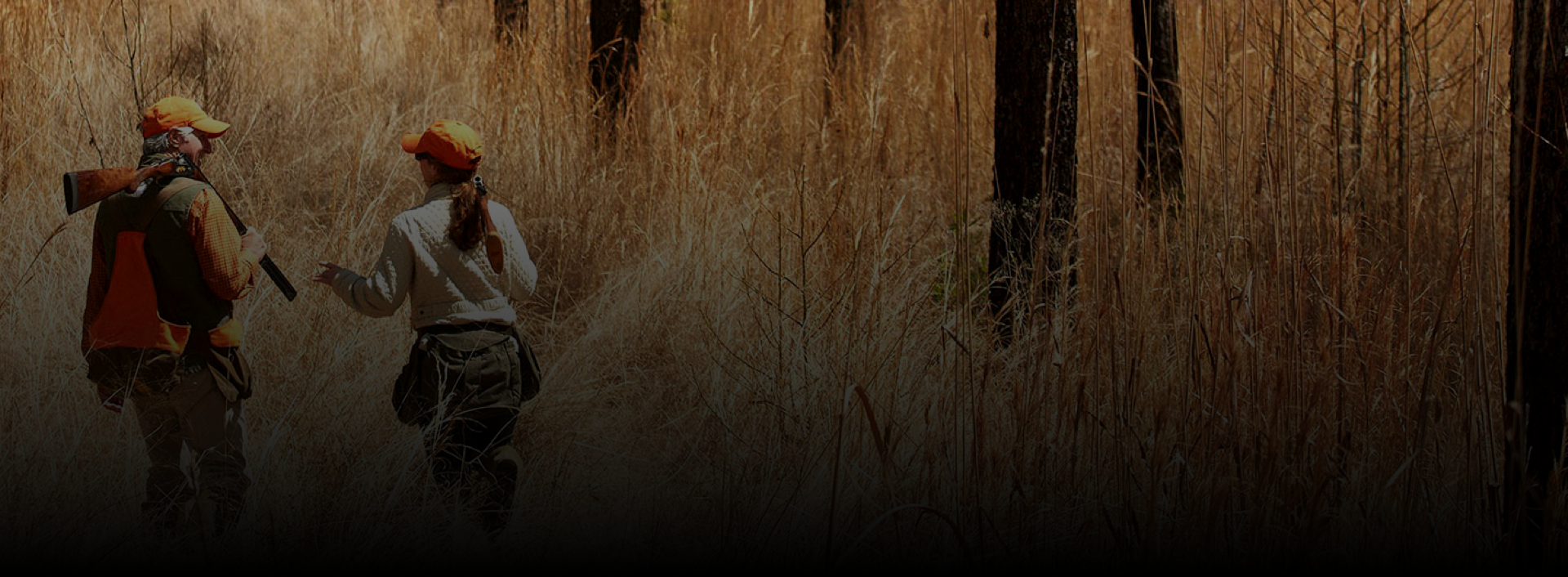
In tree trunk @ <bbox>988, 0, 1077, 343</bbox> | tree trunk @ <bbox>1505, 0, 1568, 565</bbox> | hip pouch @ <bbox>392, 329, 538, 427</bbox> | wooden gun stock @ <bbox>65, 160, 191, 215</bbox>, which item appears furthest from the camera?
tree trunk @ <bbox>988, 0, 1077, 343</bbox>

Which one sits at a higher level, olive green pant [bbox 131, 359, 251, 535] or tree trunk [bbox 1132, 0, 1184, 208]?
tree trunk [bbox 1132, 0, 1184, 208]

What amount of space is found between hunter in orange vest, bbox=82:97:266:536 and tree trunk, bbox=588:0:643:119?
118 inches

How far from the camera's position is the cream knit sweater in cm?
290

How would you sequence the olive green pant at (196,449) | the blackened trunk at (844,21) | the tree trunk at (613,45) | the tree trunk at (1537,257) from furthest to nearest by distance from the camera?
the blackened trunk at (844,21), the tree trunk at (613,45), the olive green pant at (196,449), the tree trunk at (1537,257)

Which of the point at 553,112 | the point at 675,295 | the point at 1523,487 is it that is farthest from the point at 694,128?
the point at 1523,487

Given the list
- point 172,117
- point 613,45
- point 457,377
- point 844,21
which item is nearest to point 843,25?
point 844,21

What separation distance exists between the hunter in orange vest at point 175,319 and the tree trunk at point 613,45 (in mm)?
2988

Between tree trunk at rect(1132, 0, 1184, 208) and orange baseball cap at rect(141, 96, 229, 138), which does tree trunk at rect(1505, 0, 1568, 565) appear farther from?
tree trunk at rect(1132, 0, 1184, 208)

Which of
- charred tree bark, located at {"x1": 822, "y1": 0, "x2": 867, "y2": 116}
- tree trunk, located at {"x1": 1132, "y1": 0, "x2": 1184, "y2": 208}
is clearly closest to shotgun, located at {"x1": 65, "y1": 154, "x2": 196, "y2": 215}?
tree trunk, located at {"x1": 1132, "y1": 0, "x2": 1184, "y2": 208}

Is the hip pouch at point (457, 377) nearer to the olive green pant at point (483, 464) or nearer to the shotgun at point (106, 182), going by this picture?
the olive green pant at point (483, 464)

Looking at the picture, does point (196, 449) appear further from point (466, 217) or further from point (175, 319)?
point (466, 217)

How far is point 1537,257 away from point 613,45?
437 cm

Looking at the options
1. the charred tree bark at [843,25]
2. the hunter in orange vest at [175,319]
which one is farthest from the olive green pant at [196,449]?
the charred tree bark at [843,25]

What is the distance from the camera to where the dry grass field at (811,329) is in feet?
8.75
